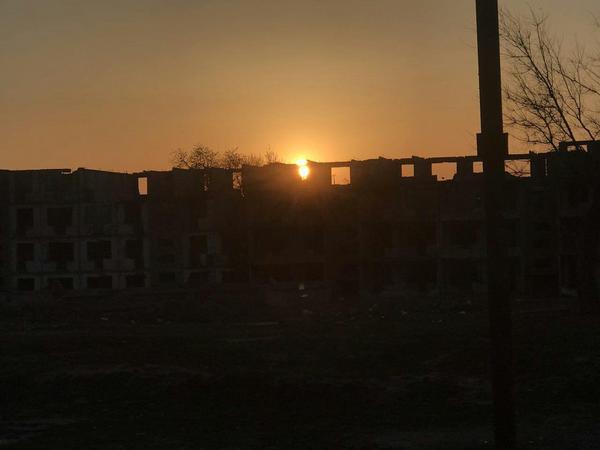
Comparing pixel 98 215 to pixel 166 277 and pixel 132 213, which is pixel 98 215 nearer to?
pixel 132 213

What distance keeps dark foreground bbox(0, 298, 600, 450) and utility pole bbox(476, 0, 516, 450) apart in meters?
2.74

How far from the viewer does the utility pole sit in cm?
702

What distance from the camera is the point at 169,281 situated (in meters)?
61.3

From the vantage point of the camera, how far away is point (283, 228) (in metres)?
59.6

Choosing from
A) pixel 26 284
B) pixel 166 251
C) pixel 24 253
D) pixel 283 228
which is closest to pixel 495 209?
pixel 283 228

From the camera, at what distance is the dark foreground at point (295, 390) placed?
11.2 meters

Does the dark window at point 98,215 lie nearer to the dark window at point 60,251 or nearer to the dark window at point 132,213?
the dark window at point 132,213

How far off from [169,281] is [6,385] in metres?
44.6

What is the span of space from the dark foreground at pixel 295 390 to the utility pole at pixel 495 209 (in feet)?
8.98

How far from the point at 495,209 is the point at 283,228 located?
52656mm

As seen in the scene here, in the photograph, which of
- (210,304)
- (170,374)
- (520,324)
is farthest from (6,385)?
(210,304)

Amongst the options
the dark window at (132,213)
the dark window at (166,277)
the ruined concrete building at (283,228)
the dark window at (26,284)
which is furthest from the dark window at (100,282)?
the dark window at (132,213)

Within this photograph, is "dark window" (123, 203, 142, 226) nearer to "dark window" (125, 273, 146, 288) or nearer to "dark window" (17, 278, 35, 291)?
"dark window" (125, 273, 146, 288)

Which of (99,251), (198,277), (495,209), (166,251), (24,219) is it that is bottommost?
(198,277)
